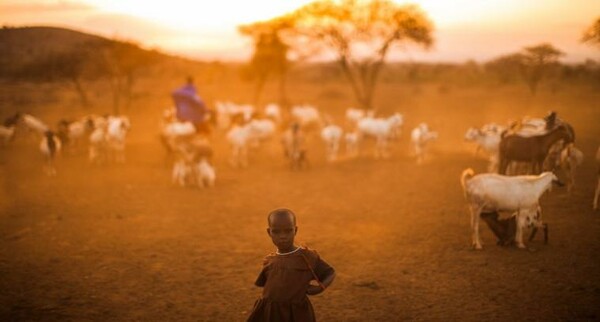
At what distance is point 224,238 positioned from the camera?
918 centimetres

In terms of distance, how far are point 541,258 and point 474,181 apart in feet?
5.19

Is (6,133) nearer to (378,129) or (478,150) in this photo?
(378,129)

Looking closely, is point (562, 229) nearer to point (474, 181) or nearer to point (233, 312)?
point (474, 181)

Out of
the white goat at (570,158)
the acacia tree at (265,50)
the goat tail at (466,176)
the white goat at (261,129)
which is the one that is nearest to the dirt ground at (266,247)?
the white goat at (570,158)

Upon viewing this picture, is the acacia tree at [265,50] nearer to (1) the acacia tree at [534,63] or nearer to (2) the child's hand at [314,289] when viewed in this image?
(1) the acacia tree at [534,63]

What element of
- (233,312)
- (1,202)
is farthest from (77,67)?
(233,312)

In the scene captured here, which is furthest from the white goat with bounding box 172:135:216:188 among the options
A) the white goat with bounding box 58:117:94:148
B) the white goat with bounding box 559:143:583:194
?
the white goat with bounding box 559:143:583:194

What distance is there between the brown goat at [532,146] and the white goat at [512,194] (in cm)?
303

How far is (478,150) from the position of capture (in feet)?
51.2

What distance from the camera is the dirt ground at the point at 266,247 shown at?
A: 6.18 metres

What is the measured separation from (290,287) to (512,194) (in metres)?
5.38

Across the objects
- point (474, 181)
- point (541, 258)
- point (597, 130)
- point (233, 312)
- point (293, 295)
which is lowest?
point (233, 312)

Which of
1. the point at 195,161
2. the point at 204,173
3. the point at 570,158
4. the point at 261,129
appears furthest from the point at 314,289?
the point at 261,129

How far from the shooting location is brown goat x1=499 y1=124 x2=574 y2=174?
1041cm
